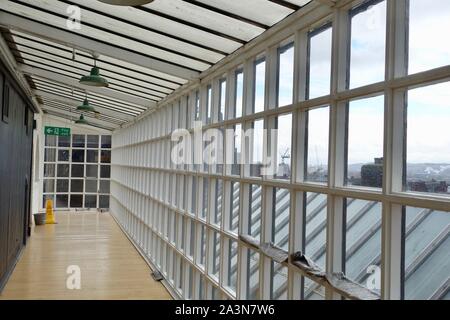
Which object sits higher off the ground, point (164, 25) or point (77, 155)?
point (164, 25)

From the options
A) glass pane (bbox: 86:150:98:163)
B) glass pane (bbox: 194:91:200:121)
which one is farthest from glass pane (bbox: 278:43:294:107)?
glass pane (bbox: 86:150:98:163)

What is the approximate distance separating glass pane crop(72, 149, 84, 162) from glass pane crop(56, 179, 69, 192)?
0.88m

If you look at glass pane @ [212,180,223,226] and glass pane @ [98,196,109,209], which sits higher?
glass pane @ [212,180,223,226]

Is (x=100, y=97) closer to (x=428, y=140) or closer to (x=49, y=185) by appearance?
(x=49, y=185)

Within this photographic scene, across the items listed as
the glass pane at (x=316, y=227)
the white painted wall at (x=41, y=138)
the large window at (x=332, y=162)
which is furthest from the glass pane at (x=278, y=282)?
the white painted wall at (x=41, y=138)

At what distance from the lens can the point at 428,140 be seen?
74.5 inches

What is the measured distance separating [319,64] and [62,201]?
46.6ft

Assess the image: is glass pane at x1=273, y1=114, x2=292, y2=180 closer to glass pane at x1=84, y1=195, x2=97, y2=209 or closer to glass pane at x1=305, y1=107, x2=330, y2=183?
glass pane at x1=305, y1=107, x2=330, y2=183

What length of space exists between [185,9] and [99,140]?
502 inches

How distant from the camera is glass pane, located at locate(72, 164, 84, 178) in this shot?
1490 centimetres

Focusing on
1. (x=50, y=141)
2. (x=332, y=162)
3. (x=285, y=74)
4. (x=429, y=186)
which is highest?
(x=50, y=141)

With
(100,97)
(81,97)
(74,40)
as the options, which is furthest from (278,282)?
(81,97)

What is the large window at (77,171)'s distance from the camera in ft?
48.1
